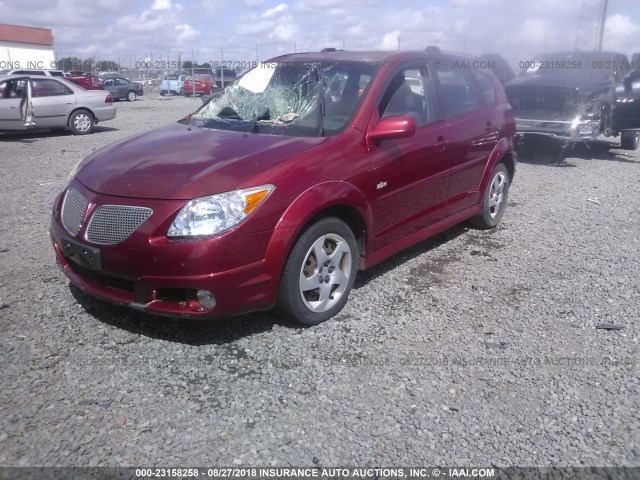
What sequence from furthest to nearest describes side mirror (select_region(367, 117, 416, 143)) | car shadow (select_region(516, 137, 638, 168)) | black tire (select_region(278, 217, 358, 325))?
1. car shadow (select_region(516, 137, 638, 168))
2. side mirror (select_region(367, 117, 416, 143))
3. black tire (select_region(278, 217, 358, 325))

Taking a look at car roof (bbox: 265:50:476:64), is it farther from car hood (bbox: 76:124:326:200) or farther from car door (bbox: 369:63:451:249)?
car hood (bbox: 76:124:326:200)

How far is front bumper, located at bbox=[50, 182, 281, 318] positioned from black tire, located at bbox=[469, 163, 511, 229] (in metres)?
3.17


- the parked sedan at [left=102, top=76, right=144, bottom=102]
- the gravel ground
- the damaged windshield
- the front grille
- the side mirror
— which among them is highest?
the parked sedan at [left=102, top=76, right=144, bottom=102]

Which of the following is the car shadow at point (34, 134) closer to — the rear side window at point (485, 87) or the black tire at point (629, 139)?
the rear side window at point (485, 87)

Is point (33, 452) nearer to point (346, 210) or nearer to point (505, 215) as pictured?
point (346, 210)

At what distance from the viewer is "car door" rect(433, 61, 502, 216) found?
4.83 m

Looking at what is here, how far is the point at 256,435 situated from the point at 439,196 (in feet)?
9.26

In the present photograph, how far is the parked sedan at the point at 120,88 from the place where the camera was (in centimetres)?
2759

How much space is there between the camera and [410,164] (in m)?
4.23

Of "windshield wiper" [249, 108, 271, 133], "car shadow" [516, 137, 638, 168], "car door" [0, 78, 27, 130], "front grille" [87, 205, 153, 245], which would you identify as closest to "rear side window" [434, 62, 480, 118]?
"windshield wiper" [249, 108, 271, 133]

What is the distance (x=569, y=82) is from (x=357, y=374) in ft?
29.5

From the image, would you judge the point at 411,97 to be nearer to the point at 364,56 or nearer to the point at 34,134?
the point at 364,56

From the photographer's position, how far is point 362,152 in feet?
12.4

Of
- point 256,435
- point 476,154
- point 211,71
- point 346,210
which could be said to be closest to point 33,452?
point 256,435
